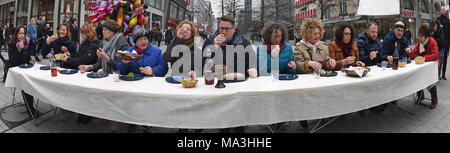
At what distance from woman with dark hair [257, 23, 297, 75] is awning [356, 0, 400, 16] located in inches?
107

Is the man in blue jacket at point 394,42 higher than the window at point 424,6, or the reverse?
the window at point 424,6

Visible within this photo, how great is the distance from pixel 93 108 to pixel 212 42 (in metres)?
1.54

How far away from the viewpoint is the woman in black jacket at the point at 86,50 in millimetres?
3916

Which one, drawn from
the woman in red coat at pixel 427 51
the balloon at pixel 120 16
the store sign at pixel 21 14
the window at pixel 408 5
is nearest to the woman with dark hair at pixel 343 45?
the woman in red coat at pixel 427 51

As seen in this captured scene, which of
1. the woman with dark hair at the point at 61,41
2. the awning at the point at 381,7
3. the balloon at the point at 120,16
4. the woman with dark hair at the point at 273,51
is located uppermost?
the balloon at the point at 120,16

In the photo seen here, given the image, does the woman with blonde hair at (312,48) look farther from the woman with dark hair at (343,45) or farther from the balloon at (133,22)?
the balloon at (133,22)

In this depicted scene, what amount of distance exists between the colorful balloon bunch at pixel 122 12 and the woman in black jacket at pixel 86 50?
2369 mm

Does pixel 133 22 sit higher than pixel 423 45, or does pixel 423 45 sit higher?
pixel 133 22

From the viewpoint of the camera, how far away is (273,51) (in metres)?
3.09

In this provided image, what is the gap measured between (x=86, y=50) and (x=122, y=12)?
2681 mm

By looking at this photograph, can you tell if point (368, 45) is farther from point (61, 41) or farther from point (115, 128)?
point (61, 41)

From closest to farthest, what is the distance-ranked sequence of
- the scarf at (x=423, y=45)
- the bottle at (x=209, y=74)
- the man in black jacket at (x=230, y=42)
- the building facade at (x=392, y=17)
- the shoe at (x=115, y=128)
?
the bottle at (x=209, y=74) → the man in black jacket at (x=230, y=42) → the shoe at (x=115, y=128) → the scarf at (x=423, y=45) → the building facade at (x=392, y=17)

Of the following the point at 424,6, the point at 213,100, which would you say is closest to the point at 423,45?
the point at 213,100
